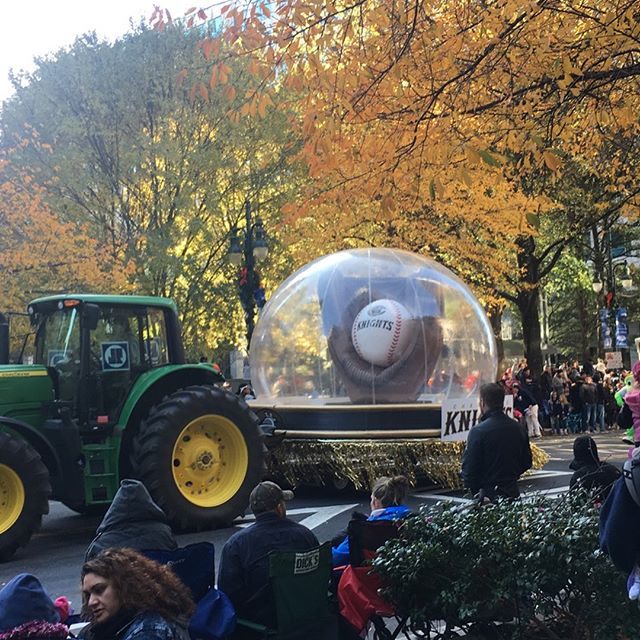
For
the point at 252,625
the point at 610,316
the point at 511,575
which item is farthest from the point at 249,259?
the point at 610,316

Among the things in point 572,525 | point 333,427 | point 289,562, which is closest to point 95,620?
point 289,562

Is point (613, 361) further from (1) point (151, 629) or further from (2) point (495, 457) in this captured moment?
(1) point (151, 629)

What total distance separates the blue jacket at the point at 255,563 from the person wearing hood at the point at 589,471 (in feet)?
7.27

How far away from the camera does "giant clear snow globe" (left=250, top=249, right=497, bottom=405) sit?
513 inches

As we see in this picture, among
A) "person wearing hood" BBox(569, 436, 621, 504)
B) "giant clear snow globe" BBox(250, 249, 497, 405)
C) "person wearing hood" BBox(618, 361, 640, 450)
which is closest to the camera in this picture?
"person wearing hood" BBox(569, 436, 621, 504)

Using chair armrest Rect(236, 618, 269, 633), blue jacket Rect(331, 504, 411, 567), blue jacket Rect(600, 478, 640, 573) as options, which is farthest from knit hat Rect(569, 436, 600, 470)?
blue jacket Rect(600, 478, 640, 573)

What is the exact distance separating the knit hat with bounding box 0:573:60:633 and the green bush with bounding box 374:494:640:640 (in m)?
1.97

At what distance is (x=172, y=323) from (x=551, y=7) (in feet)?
18.6

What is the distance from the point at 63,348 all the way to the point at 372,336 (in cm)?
482

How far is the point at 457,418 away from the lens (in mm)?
12242

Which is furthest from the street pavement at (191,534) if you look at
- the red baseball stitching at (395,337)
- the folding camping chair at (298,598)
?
the red baseball stitching at (395,337)

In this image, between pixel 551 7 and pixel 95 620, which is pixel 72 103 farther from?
pixel 95 620

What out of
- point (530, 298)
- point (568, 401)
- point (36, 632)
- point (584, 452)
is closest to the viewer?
A: point (36, 632)

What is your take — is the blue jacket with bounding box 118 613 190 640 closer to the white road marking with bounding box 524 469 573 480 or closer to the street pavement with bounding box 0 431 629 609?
the street pavement with bounding box 0 431 629 609
